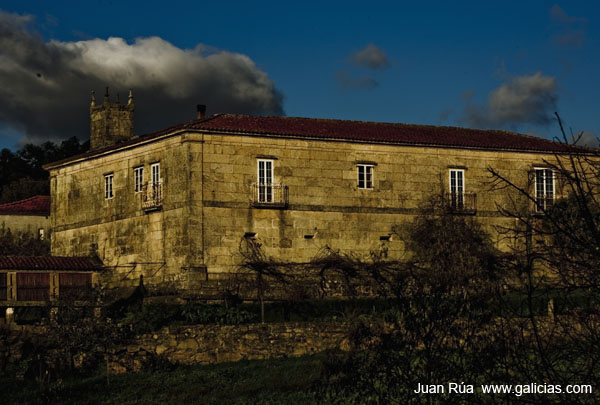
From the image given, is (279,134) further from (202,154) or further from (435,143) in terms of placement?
(435,143)

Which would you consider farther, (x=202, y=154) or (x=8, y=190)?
(x=8, y=190)

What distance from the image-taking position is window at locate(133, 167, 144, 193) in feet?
128

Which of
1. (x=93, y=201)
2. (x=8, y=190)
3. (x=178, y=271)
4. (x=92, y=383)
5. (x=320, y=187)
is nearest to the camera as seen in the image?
(x=92, y=383)

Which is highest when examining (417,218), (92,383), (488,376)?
(417,218)

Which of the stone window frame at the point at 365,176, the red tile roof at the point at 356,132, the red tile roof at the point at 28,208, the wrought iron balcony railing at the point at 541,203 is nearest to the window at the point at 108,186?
the red tile roof at the point at 356,132

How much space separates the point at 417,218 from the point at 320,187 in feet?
14.9

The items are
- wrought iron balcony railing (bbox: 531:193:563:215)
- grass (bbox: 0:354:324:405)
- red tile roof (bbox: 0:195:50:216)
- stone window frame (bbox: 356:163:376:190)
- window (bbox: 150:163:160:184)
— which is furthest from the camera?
red tile roof (bbox: 0:195:50:216)

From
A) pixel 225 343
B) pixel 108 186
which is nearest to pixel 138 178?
pixel 108 186

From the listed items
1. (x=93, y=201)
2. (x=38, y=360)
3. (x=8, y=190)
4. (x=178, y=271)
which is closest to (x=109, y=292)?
(x=178, y=271)

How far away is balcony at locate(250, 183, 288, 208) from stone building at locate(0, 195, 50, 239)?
19.6 metres

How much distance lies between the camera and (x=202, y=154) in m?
36.8

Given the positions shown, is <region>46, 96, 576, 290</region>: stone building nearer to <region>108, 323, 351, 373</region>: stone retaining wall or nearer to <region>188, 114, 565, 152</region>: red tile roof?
<region>188, 114, 565, 152</region>: red tile roof

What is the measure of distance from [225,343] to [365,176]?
42.5ft

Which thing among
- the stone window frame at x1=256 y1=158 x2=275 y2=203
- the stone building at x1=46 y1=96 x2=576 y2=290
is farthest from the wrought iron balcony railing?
the stone window frame at x1=256 y1=158 x2=275 y2=203
